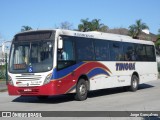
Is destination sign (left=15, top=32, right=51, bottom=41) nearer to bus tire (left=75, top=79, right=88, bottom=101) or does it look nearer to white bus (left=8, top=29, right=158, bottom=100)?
white bus (left=8, top=29, right=158, bottom=100)

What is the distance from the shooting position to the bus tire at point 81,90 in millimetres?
16734

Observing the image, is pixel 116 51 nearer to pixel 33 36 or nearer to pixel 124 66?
pixel 124 66

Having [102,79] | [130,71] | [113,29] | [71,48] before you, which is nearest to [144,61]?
[130,71]

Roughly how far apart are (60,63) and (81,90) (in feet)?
6.55

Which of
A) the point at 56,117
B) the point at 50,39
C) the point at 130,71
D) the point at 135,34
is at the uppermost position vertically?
the point at 135,34

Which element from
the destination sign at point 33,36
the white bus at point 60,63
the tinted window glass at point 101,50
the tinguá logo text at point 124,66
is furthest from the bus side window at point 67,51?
the tinguá logo text at point 124,66

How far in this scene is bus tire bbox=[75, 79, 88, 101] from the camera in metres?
16.7

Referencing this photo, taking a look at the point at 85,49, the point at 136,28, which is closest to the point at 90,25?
the point at 136,28

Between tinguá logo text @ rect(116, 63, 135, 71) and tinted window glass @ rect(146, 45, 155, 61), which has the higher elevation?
tinted window glass @ rect(146, 45, 155, 61)

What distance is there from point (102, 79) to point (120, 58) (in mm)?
2534

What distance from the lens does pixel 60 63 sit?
51.2 feet

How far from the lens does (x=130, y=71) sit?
2197 centimetres

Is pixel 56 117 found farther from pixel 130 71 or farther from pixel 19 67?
pixel 130 71

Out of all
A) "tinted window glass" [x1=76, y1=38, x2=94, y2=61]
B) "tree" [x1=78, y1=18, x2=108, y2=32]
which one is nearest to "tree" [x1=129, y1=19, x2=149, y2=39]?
"tree" [x1=78, y1=18, x2=108, y2=32]
